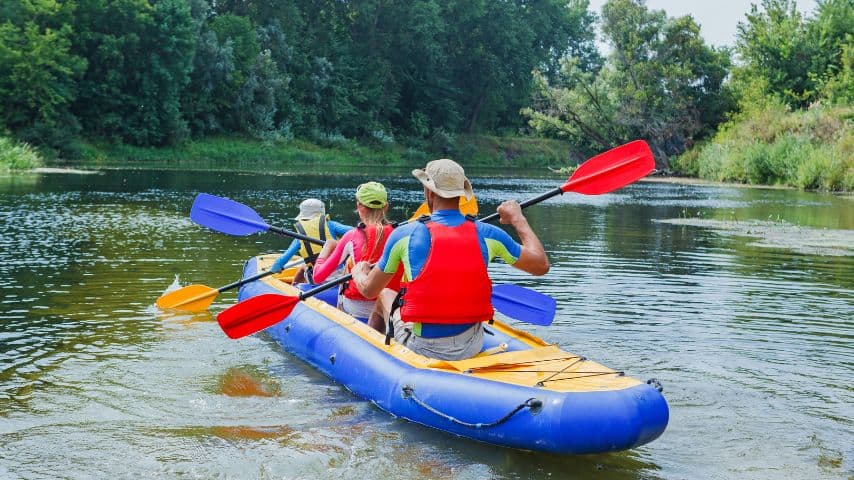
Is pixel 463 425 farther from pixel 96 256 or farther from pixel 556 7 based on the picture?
pixel 556 7

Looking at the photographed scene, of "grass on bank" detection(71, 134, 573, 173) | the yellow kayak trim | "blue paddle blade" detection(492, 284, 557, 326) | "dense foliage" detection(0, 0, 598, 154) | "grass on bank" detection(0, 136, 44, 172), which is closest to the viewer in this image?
the yellow kayak trim

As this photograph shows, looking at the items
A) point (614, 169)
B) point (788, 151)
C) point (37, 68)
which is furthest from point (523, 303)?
point (37, 68)

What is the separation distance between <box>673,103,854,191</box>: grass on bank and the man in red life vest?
23.0 metres

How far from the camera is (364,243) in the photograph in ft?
21.5

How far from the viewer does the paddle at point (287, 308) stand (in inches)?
255

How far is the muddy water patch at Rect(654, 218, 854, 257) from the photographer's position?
1377 cm

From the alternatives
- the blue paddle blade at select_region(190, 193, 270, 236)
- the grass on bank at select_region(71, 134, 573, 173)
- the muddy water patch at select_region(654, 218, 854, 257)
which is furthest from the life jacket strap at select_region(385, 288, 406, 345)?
the grass on bank at select_region(71, 134, 573, 173)

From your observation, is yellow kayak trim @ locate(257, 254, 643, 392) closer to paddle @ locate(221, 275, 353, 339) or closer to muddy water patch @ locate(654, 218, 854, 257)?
paddle @ locate(221, 275, 353, 339)

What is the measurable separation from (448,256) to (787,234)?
11.6m

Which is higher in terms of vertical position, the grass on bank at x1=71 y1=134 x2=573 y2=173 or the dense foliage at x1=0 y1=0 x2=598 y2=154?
the dense foliage at x1=0 y1=0 x2=598 y2=154

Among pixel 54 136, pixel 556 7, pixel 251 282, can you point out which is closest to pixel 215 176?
pixel 54 136

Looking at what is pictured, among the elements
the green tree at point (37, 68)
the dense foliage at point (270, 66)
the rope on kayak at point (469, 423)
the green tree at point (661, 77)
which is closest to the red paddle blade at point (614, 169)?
the rope on kayak at point (469, 423)

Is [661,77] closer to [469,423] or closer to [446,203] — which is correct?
[446,203]

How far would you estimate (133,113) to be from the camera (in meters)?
39.3
